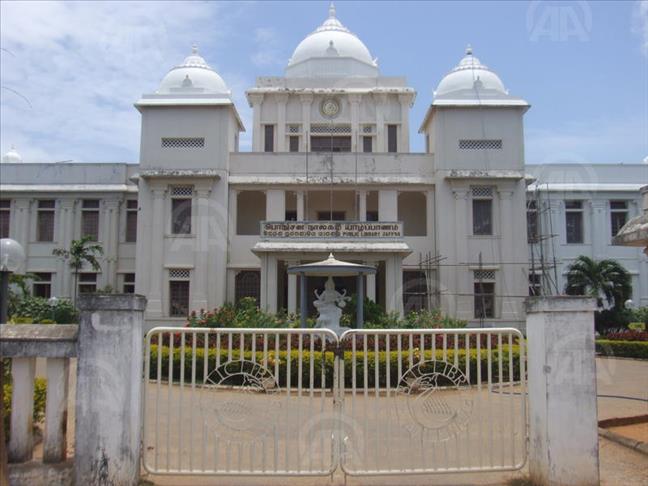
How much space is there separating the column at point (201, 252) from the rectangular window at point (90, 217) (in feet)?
20.7

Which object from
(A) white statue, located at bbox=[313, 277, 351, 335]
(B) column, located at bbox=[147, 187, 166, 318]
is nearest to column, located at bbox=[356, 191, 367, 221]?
(B) column, located at bbox=[147, 187, 166, 318]

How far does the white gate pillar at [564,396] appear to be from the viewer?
4.72 meters

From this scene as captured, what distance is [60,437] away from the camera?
473 cm

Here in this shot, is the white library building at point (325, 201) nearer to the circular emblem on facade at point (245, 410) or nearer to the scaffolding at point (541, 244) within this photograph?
the scaffolding at point (541, 244)

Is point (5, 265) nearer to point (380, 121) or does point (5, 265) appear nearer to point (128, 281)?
point (128, 281)

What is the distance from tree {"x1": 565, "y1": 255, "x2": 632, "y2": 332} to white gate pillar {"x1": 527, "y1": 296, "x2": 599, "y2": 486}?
1829cm

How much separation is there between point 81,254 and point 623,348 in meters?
19.6

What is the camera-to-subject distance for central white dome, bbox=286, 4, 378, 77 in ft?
87.8

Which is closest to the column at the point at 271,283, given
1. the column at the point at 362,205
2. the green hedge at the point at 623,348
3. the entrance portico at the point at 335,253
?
the entrance portico at the point at 335,253

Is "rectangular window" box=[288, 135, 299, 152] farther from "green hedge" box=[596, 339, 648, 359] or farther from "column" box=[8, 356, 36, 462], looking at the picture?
"column" box=[8, 356, 36, 462]

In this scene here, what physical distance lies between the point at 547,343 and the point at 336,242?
15.4 metres

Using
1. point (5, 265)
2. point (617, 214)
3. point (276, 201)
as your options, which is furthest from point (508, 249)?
point (5, 265)

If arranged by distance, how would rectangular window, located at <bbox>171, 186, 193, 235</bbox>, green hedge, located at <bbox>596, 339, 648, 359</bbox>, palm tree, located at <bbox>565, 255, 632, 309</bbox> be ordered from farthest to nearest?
rectangular window, located at <bbox>171, 186, 193, 235</bbox> < palm tree, located at <bbox>565, 255, 632, 309</bbox> < green hedge, located at <bbox>596, 339, 648, 359</bbox>

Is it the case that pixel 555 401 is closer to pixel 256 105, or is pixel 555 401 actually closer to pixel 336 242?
pixel 336 242
